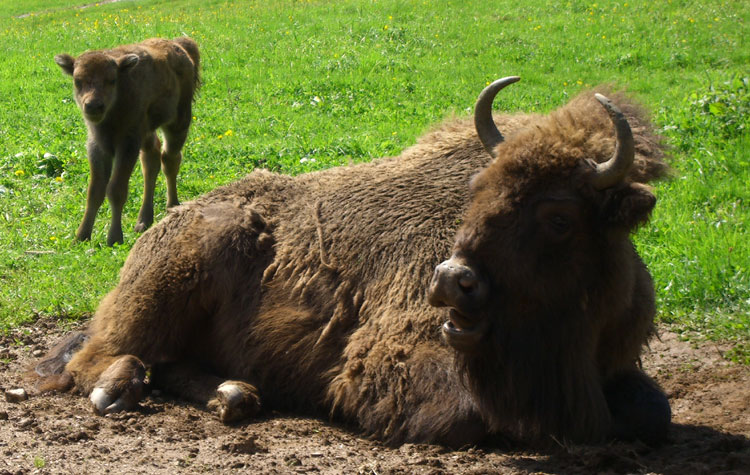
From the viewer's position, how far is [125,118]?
9438mm

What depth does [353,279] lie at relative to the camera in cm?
516

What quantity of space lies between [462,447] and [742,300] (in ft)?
9.37

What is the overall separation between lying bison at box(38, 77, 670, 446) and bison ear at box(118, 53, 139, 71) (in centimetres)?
402

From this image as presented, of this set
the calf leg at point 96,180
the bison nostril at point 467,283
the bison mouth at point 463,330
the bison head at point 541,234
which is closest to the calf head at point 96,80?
the calf leg at point 96,180

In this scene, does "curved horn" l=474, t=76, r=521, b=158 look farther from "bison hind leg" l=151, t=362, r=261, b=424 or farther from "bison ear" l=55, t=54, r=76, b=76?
"bison ear" l=55, t=54, r=76, b=76

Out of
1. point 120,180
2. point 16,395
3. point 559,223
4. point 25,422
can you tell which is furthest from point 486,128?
point 120,180

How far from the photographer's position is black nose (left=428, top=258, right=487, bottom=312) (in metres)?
3.71

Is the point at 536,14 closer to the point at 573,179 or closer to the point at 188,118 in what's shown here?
the point at 188,118

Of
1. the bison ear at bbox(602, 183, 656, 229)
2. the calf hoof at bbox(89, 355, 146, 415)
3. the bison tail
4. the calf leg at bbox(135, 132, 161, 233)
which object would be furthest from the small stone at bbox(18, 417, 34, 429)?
the bison tail

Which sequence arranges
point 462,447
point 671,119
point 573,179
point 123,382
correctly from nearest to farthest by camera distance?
point 573,179 → point 462,447 → point 123,382 → point 671,119

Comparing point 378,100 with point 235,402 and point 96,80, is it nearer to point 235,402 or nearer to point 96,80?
point 96,80

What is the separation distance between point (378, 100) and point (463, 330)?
11130 millimetres

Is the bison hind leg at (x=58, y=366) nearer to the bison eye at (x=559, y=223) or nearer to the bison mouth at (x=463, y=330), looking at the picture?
the bison mouth at (x=463, y=330)

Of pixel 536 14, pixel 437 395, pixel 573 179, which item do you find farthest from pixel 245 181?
pixel 536 14
